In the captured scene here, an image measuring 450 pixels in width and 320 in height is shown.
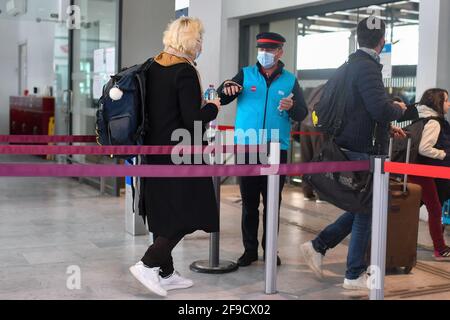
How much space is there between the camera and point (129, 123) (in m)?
3.39

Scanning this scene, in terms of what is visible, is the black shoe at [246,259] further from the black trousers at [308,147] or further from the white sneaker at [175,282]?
the black trousers at [308,147]

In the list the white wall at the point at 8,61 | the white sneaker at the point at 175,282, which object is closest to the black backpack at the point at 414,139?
the white sneaker at the point at 175,282

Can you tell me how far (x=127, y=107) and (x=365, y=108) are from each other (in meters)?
1.36

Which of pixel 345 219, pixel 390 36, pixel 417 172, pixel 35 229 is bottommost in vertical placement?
pixel 35 229

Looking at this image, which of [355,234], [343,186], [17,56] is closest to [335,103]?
[343,186]

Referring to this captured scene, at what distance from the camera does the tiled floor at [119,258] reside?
3.75 metres

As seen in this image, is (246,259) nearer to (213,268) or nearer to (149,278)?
(213,268)

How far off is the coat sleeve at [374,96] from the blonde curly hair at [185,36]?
95 cm

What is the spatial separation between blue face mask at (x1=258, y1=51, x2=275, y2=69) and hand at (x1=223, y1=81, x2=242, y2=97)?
255 millimetres

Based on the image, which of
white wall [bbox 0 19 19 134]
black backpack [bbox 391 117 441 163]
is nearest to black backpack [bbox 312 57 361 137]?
black backpack [bbox 391 117 441 163]

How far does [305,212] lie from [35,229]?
110 inches

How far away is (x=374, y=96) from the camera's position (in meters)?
3.50

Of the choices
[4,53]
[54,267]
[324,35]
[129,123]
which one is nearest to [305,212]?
[324,35]

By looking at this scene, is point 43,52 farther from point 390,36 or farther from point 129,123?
point 129,123
